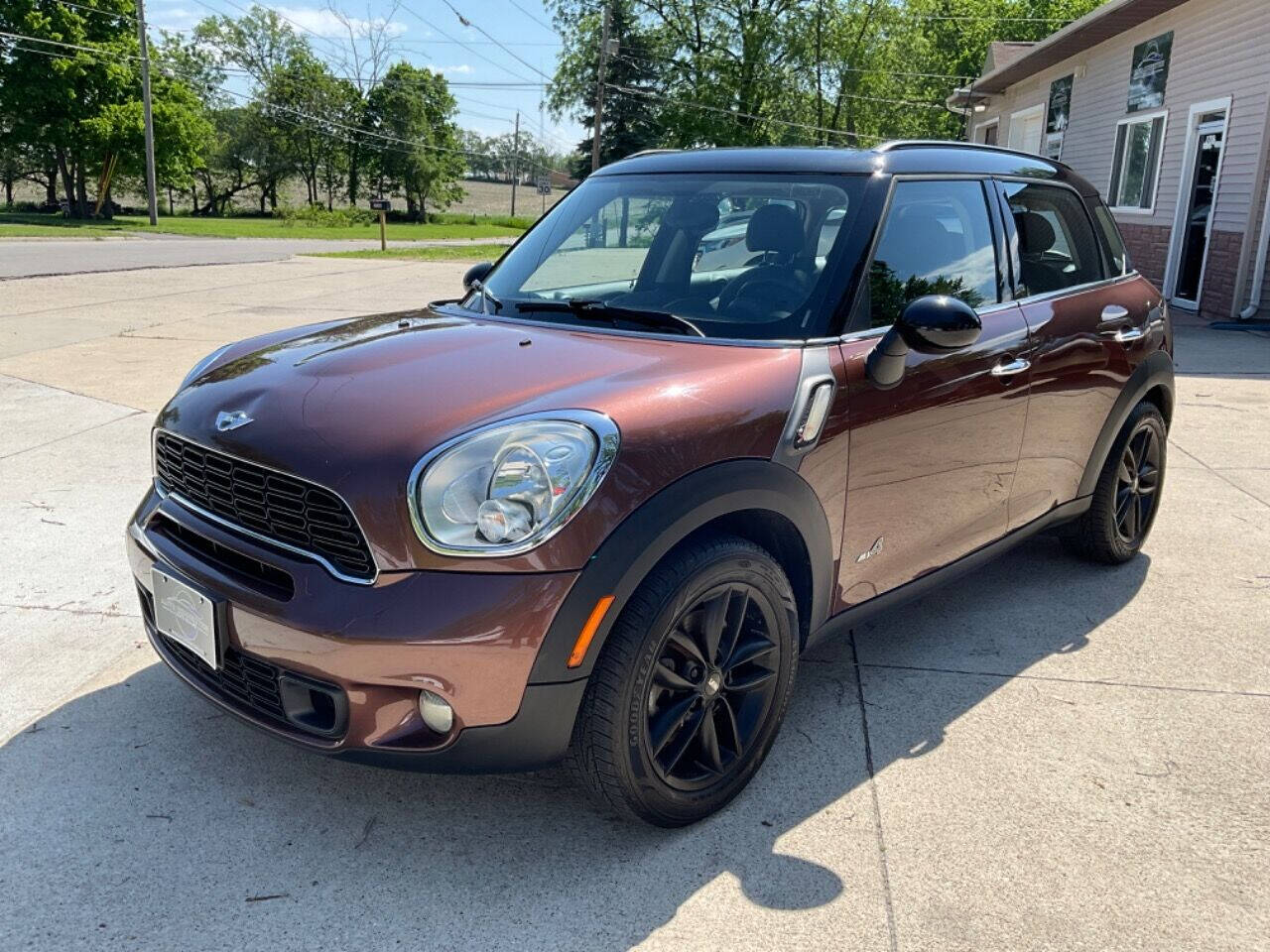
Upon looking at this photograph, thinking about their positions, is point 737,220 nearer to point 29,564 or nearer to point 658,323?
point 658,323

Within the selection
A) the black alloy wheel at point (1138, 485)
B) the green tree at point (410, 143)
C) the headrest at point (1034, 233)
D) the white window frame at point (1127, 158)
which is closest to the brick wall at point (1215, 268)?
the white window frame at point (1127, 158)

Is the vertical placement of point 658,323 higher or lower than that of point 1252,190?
lower

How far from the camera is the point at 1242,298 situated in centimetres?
1270

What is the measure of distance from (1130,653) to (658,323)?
2114mm

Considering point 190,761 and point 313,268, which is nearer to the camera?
point 190,761

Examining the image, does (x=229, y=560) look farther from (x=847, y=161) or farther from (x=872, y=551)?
(x=847, y=161)

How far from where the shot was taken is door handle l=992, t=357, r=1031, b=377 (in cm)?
330

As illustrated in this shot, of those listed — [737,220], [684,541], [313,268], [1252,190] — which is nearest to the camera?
[684,541]

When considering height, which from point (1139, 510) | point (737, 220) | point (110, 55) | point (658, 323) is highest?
point (110, 55)

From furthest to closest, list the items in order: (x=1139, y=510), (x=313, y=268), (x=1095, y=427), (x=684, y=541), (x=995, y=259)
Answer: (x=313, y=268) → (x=1139, y=510) → (x=1095, y=427) → (x=995, y=259) → (x=684, y=541)

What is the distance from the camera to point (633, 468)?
2260 mm

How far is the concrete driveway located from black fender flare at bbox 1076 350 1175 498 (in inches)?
19.9

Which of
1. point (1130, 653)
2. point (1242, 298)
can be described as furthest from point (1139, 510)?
point (1242, 298)

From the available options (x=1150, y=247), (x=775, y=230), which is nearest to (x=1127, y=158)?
(x=1150, y=247)
